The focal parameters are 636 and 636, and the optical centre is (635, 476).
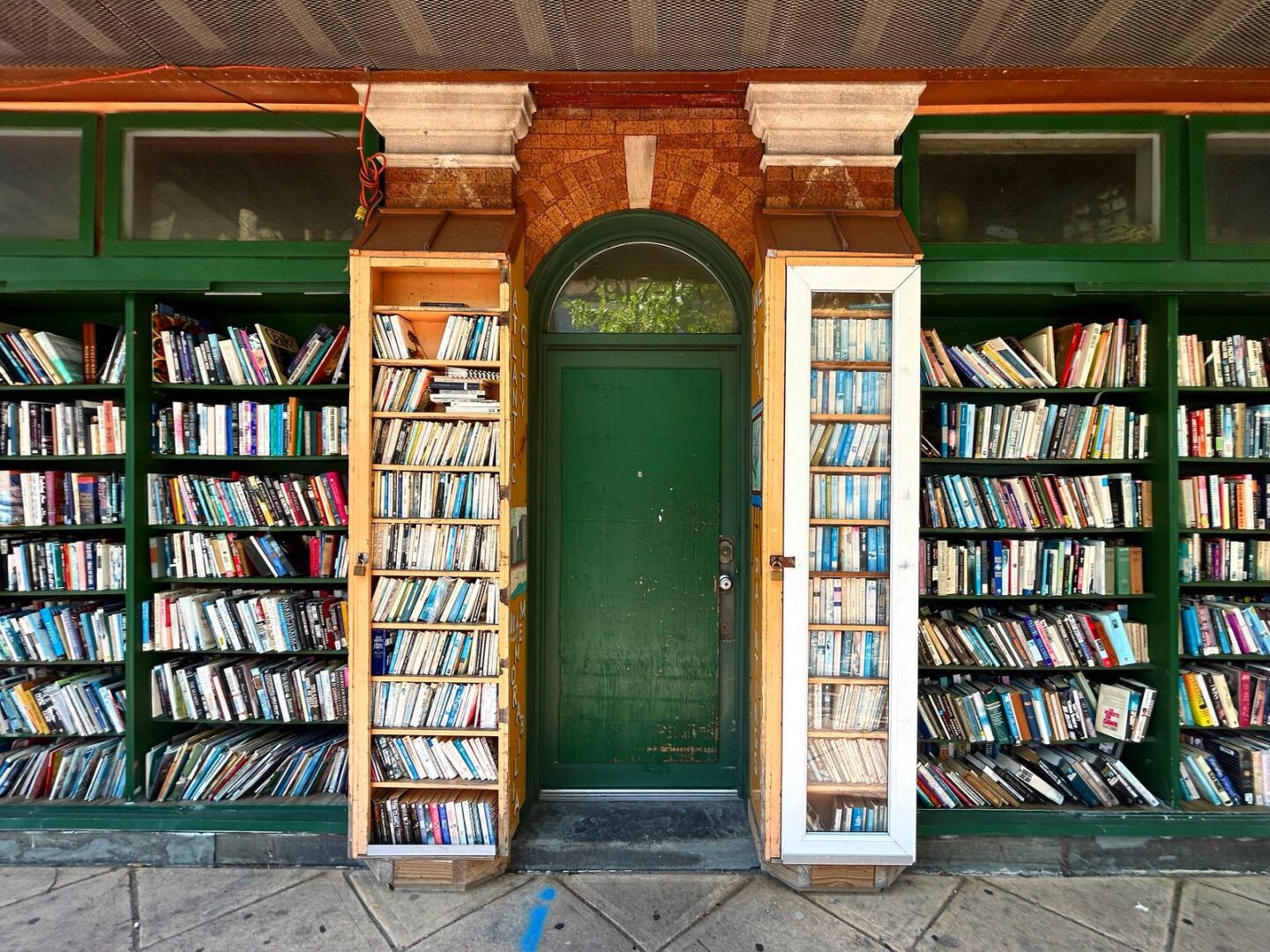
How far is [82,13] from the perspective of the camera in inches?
100

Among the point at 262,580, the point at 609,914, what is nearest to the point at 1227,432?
the point at 609,914

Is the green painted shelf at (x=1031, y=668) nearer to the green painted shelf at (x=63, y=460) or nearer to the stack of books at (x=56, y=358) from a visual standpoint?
the green painted shelf at (x=63, y=460)

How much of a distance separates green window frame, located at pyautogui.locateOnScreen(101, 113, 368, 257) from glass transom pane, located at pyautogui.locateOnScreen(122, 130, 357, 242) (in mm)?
24

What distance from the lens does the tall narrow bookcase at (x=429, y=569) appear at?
8.71 feet

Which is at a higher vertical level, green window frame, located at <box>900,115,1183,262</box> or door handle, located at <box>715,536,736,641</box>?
green window frame, located at <box>900,115,1183,262</box>

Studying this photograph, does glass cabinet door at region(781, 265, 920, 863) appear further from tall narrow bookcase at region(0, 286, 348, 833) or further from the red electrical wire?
tall narrow bookcase at region(0, 286, 348, 833)

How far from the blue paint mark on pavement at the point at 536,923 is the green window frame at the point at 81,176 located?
11.6ft

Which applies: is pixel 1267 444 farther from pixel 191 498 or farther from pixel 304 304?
pixel 191 498

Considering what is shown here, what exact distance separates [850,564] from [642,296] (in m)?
1.68

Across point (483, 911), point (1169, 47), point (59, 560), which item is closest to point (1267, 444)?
point (1169, 47)

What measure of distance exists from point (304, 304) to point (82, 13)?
51.8 inches

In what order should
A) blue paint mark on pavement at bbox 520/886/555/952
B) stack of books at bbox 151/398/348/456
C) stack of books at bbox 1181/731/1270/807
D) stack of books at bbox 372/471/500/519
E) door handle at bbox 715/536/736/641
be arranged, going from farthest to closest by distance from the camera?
door handle at bbox 715/536/736/641
stack of books at bbox 151/398/348/456
stack of books at bbox 1181/731/1270/807
stack of books at bbox 372/471/500/519
blue paint mark on pavement at bbox 520/886/555/952

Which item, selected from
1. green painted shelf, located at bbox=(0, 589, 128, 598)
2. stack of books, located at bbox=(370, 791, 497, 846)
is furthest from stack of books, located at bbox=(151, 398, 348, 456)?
stack of books, located at bbox=(370, 791, 497, 846)

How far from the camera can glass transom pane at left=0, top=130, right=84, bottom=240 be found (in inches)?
118
